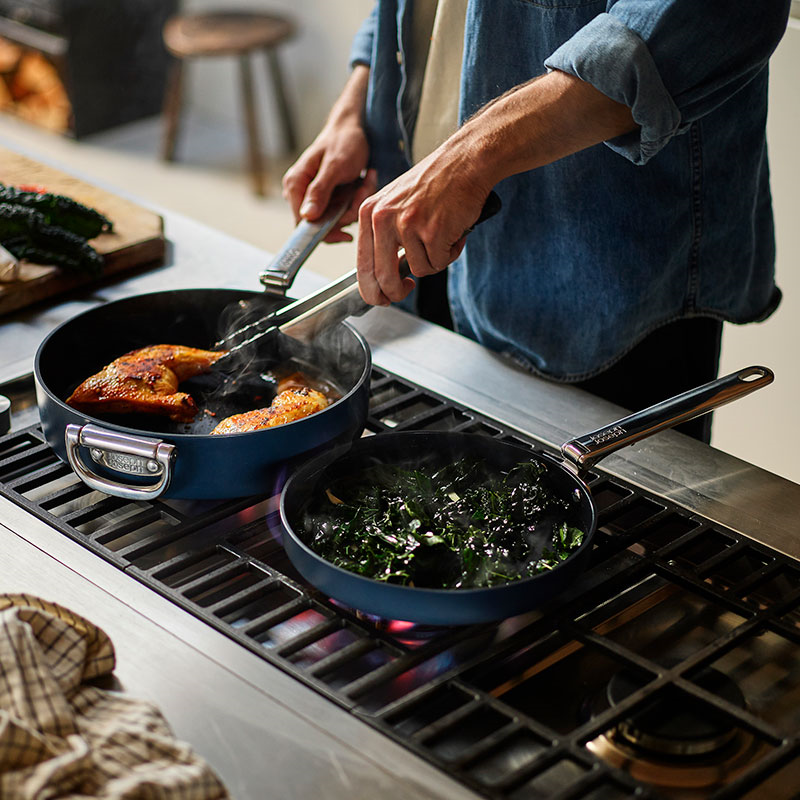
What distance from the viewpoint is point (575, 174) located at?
146cm

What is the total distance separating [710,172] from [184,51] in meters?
3.64

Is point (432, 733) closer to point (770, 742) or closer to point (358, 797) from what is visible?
point (358, 797)

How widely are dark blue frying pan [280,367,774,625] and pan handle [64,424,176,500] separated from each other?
0.13 metres

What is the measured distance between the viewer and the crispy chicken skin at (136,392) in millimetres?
1256

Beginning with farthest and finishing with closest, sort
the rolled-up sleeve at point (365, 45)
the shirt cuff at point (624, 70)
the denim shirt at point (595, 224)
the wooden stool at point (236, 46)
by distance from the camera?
the wooden stool at point (236, 46), the rolled-up sleeve at point (365, 45), the denim shirt at point (595, 224), the shirt cuff at point (624, 70)

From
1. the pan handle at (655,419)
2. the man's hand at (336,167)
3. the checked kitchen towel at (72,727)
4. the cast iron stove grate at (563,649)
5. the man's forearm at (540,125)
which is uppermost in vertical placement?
the man's forearm at (540,125)

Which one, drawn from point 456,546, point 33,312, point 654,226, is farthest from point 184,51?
point 456,546

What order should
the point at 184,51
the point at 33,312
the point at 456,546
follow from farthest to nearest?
1. the point at 184,51
2. the point at 33,312
3. the point at 456,546


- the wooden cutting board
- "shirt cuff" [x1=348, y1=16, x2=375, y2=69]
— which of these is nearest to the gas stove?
the wooden cutting board

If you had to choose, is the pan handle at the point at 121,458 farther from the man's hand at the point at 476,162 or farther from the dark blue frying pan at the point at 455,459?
the man's hand at the point at 476,162

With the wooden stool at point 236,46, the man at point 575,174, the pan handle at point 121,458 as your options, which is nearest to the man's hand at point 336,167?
the man at point 575,174

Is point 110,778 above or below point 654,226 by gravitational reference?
below

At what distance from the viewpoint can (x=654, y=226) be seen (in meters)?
1.47

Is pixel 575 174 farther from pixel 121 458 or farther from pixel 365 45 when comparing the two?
pixel 121 458
